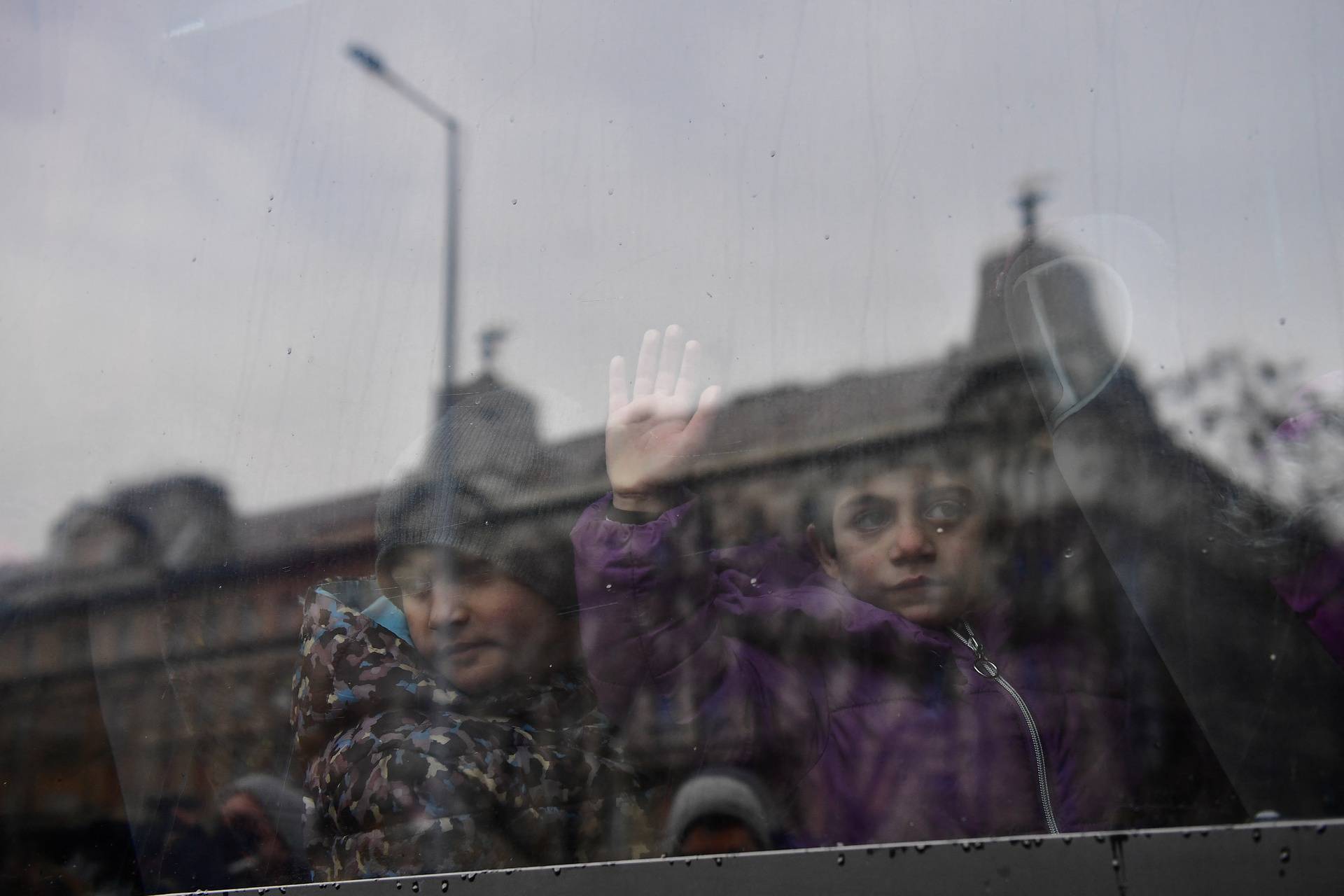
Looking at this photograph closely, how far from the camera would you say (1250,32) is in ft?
4.33

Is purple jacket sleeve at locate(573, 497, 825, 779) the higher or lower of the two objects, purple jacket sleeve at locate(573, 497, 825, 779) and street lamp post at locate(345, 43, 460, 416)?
the lower

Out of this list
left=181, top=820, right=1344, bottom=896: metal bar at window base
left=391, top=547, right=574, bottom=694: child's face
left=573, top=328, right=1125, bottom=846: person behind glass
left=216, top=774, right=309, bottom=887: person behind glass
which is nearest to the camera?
left=181, top=820, right=1344, bottom=896: metal bar at window base

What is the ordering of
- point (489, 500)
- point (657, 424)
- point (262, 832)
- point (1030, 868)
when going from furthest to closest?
point (262, 832) < point (489, 500) < point (657, 424) < point (1030, 868)

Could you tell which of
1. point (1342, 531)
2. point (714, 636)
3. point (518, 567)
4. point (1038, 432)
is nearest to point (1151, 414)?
point (1038, 432)

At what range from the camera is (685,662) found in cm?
140

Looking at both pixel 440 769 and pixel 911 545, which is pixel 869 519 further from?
pixel 440 769

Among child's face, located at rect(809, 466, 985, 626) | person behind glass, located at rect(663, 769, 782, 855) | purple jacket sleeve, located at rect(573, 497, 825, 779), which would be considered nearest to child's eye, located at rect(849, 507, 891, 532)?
child's face, located at rect(809, 466, 985, 626)

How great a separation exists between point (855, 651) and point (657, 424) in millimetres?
386

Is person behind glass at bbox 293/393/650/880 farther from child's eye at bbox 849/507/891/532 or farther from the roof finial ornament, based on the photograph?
the roof finial ornament

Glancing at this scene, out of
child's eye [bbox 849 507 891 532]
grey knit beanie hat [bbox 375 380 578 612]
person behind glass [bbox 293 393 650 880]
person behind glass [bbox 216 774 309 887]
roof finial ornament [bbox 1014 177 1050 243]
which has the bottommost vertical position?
person behind glass [bbox 216 774 309 887]

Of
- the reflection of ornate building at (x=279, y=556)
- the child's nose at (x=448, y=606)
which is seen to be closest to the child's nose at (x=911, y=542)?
the reflection of ornate building at (x=279, y=556)

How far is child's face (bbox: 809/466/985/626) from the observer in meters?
1.32

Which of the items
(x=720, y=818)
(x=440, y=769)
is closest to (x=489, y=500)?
(x=440, y=769)

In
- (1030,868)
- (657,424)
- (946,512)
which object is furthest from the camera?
(657,424)
